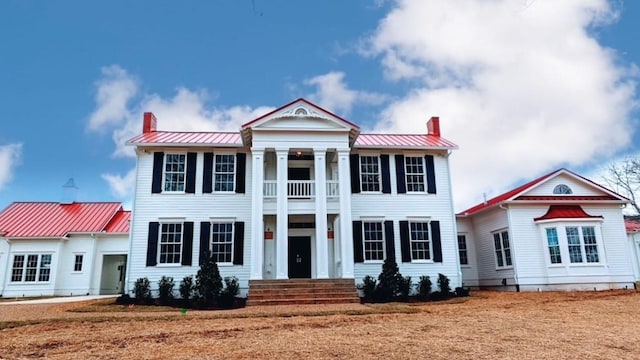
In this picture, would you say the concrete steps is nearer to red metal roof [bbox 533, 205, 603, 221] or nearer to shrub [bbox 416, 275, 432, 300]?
shrub [bbox 416, 275, 432, 300]

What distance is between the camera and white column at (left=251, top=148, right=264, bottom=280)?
15500mm

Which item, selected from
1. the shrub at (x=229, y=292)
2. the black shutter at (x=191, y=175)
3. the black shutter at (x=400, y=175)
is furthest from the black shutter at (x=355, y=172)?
the black shutter at (x=191, y=175)

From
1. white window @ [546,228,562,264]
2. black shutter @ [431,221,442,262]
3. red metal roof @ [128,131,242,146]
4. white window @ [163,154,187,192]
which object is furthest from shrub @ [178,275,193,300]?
white window @ [546,228,562,264]

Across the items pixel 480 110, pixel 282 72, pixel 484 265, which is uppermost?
pixel 282 72

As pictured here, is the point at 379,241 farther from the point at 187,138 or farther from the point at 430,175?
Result: the point at 187,138

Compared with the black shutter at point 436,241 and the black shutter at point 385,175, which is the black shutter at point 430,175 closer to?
the black shutter at point 436,241

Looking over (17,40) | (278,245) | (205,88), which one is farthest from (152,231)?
(17,40)

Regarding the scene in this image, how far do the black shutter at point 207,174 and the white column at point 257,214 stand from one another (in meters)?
1.93

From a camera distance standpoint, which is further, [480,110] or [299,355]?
[480,110]

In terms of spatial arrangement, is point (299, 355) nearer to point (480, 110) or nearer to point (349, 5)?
point (349, 5)

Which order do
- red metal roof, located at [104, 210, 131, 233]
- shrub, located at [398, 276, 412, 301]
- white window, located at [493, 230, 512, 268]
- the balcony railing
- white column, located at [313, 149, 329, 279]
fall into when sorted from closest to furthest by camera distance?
1. shrub, located at [398, 276, 412, 301]
2. white column, located at [313, 149, 329, 279]
3. the balcony railing
4. white window, located at [493, 230, 512, 268]
5. red metal roof, located at [104, 210, 131, 233]

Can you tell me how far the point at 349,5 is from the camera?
11.4 meters

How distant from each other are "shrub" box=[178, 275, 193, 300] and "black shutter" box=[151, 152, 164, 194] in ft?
12.6

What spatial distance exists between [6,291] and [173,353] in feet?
67.3
